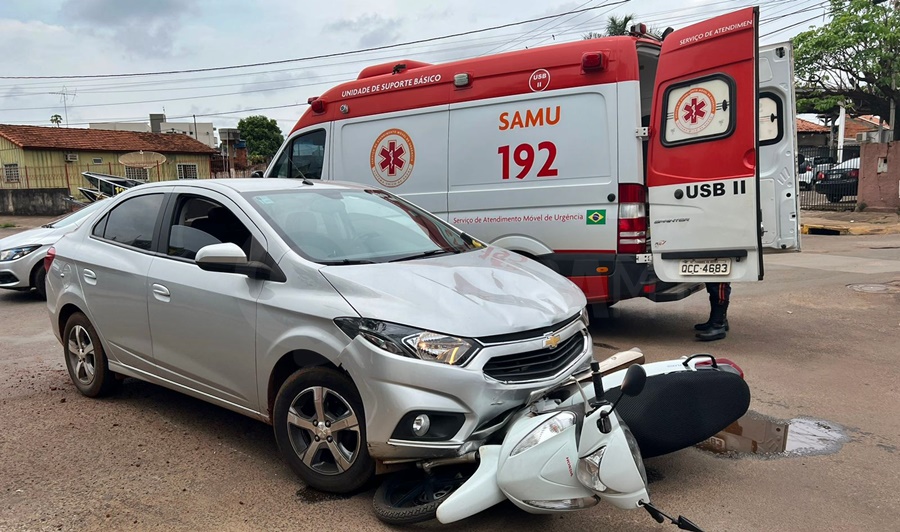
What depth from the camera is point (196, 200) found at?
4.38 meters

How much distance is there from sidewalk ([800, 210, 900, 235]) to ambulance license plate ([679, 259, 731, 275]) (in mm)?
11466

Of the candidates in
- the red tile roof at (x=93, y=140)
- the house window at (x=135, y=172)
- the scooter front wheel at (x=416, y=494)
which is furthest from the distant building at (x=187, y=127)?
the scooter front wheel at (x=416, y=494)

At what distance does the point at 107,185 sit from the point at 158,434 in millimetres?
16659

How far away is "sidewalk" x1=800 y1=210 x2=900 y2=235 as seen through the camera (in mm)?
16328

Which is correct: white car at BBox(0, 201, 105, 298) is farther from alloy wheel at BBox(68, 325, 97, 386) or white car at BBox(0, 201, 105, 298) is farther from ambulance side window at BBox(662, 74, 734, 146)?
ambulance side window at BBox(662, 74, 734, 146)

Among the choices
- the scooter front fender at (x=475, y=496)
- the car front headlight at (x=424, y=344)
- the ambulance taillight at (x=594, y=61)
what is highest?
the ambulance taillight at (x=594, y=61)

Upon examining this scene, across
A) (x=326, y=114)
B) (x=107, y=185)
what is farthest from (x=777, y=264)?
(x=107, y=185)

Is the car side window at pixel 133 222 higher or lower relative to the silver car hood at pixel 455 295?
higher

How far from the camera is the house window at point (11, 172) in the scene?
1321 inches

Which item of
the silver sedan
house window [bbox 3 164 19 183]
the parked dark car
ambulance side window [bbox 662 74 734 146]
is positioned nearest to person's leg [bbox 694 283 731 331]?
ambulance side window [bbox 662 74 734 146]

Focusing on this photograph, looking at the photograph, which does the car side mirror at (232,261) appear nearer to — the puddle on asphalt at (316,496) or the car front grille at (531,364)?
the puddle on asphalt at (316,496)

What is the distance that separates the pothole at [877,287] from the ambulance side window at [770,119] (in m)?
3.40

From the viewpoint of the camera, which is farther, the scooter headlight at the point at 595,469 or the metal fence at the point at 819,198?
the metal fence at the point at 819,198

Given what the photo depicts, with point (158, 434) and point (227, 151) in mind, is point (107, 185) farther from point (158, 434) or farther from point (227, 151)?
point (227, 151)
